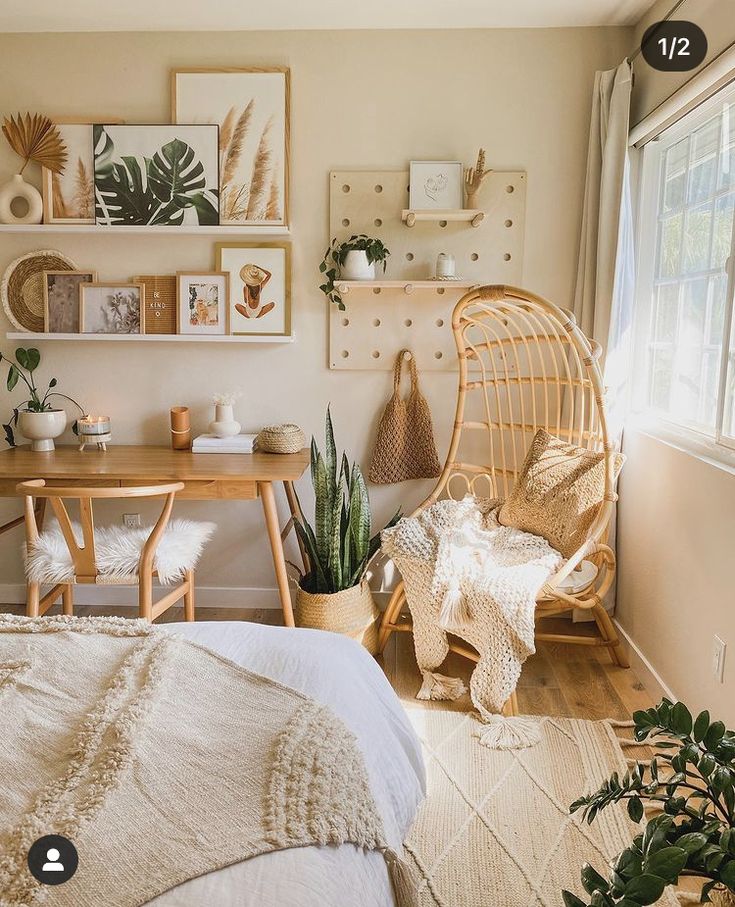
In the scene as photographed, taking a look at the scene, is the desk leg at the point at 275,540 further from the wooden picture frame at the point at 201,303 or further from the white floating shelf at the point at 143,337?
the wooden picture frame at the point at 201,303

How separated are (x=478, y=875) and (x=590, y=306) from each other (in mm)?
2123

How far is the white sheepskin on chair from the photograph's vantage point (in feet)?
7.98

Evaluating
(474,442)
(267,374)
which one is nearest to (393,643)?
(474,442)

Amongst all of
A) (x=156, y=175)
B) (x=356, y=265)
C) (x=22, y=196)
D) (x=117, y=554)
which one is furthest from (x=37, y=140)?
(x=117, y=554)

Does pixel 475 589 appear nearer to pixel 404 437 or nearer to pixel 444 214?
pixel 404 437

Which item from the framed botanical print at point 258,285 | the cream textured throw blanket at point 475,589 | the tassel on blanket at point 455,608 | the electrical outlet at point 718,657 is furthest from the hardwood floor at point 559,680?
the framed botanical print at point 258,285

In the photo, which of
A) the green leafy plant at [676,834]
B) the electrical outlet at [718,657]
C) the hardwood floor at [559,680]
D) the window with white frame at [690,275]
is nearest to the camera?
the green leafy plant at [676,834]

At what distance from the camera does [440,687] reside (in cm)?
263

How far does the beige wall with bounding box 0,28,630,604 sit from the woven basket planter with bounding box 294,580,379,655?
0.55 m

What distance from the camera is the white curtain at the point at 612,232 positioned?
111 inches

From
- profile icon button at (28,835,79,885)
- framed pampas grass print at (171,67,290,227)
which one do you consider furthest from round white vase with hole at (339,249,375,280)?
profile icon button at (28,835,79,885)

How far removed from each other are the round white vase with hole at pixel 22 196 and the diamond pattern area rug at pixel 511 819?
8.26ft

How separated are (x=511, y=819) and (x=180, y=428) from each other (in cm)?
198

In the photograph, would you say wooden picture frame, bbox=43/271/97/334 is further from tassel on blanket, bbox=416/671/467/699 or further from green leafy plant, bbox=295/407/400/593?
tassel on blanket, bbox=416/671/467/699
